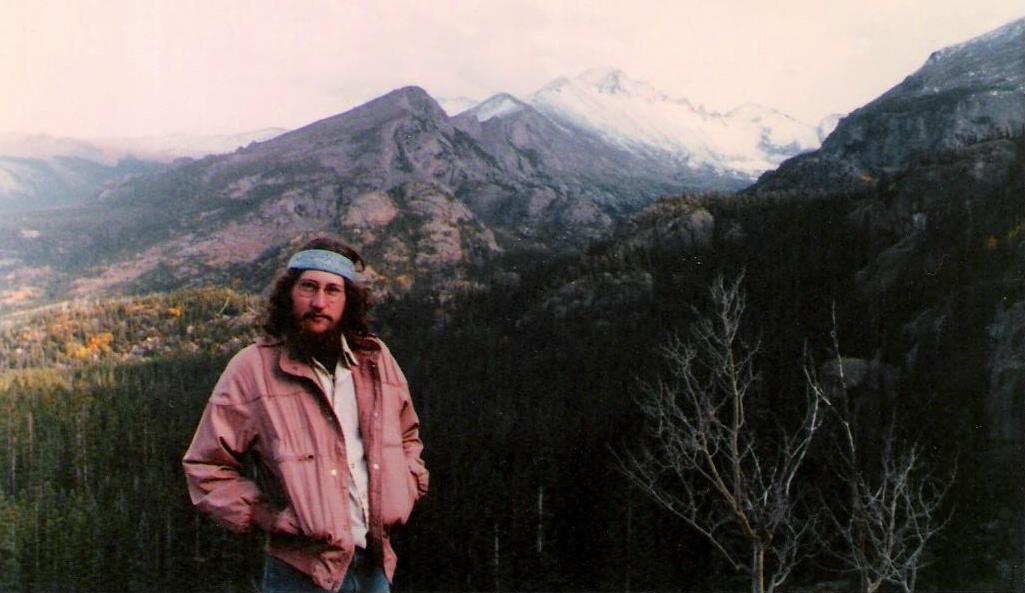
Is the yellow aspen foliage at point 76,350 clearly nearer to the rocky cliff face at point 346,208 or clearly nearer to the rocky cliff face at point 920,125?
the rocky cliff face at point 346,208

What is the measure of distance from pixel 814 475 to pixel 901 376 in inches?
144

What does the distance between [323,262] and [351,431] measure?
542mm

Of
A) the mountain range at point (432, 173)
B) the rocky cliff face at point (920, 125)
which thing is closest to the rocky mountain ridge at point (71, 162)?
the mountain range at point (432, 173)

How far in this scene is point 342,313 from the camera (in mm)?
2582

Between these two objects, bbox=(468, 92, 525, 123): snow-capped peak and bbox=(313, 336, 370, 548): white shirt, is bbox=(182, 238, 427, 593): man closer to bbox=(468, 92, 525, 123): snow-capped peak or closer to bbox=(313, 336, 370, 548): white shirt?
bbox=(313, 336, 370, 548): white shirt

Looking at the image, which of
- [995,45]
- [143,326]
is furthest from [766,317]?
[143,326]

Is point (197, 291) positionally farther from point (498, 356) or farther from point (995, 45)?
point (995, 45)

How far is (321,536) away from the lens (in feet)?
7.64

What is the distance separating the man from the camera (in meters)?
2.33

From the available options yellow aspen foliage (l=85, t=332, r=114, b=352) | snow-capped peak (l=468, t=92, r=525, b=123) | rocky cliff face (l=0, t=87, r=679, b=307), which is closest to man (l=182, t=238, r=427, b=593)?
snow-capped peak (l=468, t=92, r=525, b=123)

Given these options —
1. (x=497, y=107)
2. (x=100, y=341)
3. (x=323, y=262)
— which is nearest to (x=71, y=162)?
(x=100, y=341)

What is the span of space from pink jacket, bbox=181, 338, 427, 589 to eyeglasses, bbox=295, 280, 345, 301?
182mm

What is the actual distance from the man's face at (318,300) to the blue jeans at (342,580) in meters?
0.71

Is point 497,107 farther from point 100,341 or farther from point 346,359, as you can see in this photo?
point 346,359
